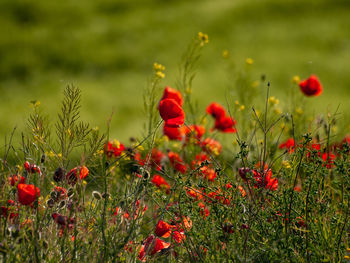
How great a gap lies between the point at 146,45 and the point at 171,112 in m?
9.64

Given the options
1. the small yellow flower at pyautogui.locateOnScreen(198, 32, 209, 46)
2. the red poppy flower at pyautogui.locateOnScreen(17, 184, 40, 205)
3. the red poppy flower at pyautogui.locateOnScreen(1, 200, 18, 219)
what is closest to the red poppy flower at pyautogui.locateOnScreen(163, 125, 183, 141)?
the small yellow flower at pyautogui.locateOnScreen(198, 32, 209, 46)

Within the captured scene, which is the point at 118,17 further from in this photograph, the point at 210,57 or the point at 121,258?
the point at 121,258

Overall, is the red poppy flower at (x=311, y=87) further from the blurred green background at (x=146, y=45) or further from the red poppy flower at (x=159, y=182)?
the blurred green background at (x=146, y=45)

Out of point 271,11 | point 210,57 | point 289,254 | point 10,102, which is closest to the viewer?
point 289,254

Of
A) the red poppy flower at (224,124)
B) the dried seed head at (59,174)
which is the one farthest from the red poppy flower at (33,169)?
the red poppy flower at (224,124)

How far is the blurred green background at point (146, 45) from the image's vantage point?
9.84 meters

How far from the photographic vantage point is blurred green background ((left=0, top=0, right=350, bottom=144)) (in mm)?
9844

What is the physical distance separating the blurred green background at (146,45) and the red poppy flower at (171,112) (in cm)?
666

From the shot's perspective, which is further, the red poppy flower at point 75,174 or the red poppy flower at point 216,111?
the red poppy flower at point 216,111

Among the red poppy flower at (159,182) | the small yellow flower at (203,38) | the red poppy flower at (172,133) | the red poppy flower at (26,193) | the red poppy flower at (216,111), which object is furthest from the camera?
the red poppy flower at (216,111)

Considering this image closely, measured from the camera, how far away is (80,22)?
11.9 m

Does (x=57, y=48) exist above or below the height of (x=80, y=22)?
below

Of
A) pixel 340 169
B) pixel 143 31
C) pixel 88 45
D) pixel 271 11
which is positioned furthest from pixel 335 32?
pixel 340 169

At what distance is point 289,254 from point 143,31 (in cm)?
1072
